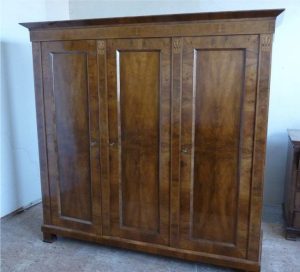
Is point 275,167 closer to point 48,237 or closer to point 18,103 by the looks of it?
point 48,237

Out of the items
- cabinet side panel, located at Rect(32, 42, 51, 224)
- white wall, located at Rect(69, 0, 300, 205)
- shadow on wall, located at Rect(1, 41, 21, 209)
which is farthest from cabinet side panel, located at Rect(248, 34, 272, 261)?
shadow on wall, located at Rect(1, 41, 21, 209)

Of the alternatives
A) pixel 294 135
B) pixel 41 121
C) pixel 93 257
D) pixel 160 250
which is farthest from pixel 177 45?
pixel 93 257

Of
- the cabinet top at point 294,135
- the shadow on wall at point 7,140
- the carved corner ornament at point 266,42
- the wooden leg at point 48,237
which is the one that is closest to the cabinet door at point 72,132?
the wooden leg at point 48,237

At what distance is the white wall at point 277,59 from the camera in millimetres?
2506

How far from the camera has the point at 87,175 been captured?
223cm

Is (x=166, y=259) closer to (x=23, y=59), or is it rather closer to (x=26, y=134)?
(x=26, y=134)

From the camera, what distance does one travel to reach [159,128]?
77.7 inches

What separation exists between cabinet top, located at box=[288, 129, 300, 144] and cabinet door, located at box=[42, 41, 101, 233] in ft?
4.70

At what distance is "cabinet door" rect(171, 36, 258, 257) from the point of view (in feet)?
5.80

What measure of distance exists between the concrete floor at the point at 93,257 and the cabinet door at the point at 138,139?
17 centimetres

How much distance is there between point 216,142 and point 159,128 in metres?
0.37

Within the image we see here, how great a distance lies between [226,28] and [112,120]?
92 centimetres

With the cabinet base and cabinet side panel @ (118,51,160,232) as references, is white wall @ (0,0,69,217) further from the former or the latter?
cabinet side panel @ (118,51,160,232)

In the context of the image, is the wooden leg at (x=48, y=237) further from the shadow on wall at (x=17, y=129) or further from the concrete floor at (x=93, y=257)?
the shadow on wall at (x=17, y=129)
